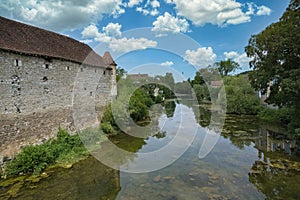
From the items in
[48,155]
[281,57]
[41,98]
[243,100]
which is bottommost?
[48,155]

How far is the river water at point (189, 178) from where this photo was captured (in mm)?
6402

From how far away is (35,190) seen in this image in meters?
6.64

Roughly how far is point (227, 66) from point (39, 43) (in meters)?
45.5

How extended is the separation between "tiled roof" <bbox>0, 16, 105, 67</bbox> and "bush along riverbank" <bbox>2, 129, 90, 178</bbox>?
3.99 m

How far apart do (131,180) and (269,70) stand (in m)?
11.6

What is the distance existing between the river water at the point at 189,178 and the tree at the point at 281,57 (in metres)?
3.35

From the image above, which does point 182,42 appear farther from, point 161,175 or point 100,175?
point 100,175

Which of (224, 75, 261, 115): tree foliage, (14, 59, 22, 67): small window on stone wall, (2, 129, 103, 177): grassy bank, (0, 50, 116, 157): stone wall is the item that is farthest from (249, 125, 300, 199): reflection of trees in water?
(224, 75, 261, 115): tree foliage

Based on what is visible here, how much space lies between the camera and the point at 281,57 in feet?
39.9

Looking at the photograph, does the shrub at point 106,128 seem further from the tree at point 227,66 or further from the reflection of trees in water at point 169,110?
the tree at point 227,66

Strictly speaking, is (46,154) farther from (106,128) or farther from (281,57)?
(281,57)

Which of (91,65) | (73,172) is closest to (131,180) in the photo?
(73,172)

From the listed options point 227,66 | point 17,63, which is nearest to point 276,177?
point 17,63

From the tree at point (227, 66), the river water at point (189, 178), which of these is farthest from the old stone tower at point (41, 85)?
the tree at point (227, 66)
